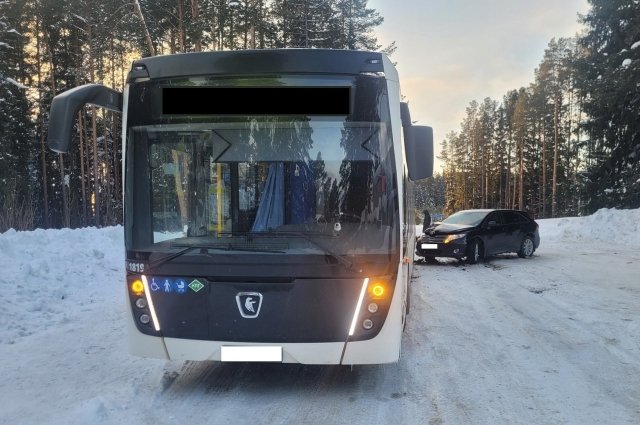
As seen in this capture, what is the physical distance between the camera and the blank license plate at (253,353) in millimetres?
4273

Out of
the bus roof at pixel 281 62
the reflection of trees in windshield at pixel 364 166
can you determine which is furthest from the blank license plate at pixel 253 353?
the bus roof at pixel 281 62

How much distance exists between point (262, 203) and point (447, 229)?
37.3 ft

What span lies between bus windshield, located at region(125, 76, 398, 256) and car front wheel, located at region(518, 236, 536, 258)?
13347mm

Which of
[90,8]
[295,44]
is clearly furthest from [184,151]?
[90,8]

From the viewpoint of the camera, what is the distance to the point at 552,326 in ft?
23.5

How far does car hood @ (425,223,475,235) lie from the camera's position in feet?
48.2

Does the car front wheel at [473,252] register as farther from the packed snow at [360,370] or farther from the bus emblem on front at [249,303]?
the bus emblem on front at [249,303]

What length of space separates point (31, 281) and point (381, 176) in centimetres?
716

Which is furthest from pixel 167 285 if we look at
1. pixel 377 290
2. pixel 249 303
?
pixel 377 290

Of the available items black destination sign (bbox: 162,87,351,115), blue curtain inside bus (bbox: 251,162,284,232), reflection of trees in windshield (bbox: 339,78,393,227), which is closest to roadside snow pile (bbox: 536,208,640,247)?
reflection of trees in windshield (bbox: 339,78,393,227)

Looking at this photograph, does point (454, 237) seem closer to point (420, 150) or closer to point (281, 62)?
point (420, 150)

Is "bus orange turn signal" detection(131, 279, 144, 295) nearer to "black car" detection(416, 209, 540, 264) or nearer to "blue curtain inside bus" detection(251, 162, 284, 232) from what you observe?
"blue curtain inside bus" detection(251, 162, 284, 232)

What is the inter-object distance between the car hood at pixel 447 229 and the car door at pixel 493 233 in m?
0.65

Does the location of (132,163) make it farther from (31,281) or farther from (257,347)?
(31,281)
